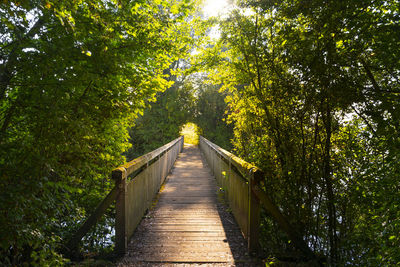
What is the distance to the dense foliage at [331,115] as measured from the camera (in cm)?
251

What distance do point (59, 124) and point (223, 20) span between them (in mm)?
3136

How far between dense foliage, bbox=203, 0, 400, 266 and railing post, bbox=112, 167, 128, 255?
75.3 inches

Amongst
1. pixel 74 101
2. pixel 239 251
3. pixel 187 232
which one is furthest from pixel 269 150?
pixel 74 101

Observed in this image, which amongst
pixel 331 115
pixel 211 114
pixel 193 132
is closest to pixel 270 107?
pixel 331 115

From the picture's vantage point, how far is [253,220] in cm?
340

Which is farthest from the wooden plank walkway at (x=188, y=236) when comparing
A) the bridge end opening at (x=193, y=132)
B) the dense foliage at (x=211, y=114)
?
the bridge end opening at (x=193, y=132)

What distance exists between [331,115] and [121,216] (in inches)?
110

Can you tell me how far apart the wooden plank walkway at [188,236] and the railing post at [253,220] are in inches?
6.6

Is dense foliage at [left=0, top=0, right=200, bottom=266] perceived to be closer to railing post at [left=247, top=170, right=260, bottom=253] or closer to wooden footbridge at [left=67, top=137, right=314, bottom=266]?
wooden footbridge at [left=67, top=137, right=314, bottom=266]

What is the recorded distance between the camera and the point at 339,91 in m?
2.65

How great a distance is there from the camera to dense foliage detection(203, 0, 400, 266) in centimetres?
251

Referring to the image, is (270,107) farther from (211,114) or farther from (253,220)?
(211,114)

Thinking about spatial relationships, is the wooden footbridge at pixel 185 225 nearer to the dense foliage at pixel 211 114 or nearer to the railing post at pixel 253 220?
the railing post at pixel 253 220

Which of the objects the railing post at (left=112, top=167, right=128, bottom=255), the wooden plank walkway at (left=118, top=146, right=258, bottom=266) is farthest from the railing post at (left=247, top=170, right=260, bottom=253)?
the railing post at (left=112, top=167, right=128, bottom=255)
